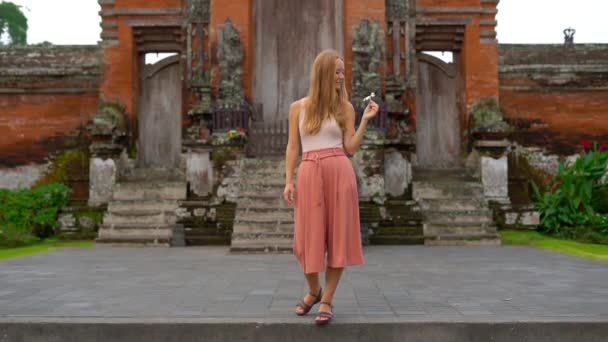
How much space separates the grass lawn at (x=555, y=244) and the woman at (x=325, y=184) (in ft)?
17.1

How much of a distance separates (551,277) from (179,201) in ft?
21.8

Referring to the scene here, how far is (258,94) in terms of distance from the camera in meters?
13.8

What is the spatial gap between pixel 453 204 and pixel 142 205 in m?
5.58

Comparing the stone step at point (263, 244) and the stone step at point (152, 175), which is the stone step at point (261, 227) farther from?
the stone step at point (152, 175)

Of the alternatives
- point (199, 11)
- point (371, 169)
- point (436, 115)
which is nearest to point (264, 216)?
point (371, 169)

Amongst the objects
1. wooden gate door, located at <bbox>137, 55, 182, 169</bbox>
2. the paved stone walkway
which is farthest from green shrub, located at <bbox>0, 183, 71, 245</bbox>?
the paved stone walkway

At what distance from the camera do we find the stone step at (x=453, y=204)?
11.4m

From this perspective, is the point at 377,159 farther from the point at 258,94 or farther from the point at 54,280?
the point at 54,280

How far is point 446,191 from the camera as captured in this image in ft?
39.0

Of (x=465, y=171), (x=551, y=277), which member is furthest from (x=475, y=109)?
(x=551, y=277)

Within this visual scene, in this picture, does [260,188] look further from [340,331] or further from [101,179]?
[340,331]

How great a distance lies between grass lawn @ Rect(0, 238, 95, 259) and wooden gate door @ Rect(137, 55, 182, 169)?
3062 millimetres

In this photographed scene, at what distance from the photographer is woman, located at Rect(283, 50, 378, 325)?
451 centimetres

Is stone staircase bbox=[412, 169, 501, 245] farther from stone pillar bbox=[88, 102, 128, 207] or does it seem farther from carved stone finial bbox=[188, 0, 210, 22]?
stone pillar bbox=[88, 102, 128, 207]
